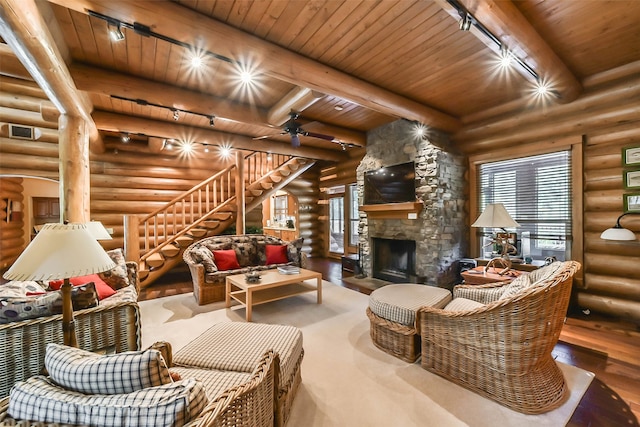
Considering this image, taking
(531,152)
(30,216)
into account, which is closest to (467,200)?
(531,152)

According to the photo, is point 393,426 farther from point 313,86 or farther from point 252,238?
point 252,238

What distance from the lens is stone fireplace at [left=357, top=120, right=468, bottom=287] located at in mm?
4617

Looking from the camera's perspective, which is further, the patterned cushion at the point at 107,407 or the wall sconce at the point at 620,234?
the wall sconce at the point at 620,234

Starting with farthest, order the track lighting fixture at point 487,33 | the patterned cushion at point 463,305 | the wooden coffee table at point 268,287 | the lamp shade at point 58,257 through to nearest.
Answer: the wooden coffee table at point 268,287, the patterned cushion at point 463,305, the track lighting fixture at point 487,33, the lamp shade at point 58,257

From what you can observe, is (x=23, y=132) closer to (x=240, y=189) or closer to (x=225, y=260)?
(x=240, y=189)

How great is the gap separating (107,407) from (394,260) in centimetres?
515

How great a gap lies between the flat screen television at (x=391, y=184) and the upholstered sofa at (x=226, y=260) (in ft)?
5.99

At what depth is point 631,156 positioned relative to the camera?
3246 millimetres

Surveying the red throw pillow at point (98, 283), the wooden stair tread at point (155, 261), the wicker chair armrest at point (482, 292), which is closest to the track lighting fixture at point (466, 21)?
the wicker chair armrest at point (482, 292)

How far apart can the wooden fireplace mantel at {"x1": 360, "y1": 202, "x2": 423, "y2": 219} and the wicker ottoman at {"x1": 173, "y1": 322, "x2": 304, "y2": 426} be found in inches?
132

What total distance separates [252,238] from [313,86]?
3.34m

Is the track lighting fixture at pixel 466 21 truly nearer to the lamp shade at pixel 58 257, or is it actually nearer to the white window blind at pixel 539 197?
the white window blind at pixel 539 197

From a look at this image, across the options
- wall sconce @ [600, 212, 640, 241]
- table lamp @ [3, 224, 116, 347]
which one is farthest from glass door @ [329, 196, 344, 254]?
table lamp @ [3, 224, 116, 347]

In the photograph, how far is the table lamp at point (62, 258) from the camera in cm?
133
